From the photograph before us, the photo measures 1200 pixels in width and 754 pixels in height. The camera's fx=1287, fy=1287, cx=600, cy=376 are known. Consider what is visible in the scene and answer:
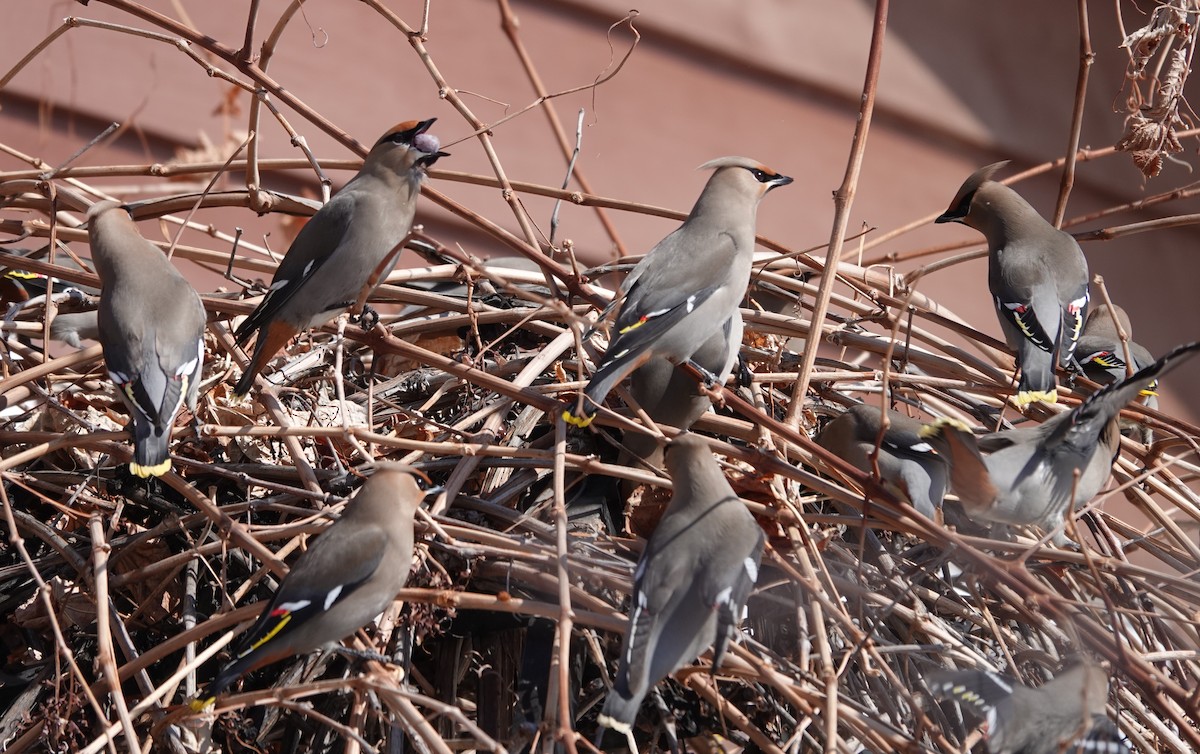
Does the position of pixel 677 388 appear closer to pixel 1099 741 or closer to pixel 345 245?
pixel 345 245

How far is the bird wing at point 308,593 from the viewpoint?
2209mm

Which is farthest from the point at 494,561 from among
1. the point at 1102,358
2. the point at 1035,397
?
the point at 1102,358

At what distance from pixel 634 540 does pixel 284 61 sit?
342 cm

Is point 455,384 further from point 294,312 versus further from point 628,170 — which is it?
point 628,170

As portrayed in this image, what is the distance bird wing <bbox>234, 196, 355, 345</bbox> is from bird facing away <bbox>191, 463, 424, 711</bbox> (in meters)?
0.80

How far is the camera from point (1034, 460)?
2793mm

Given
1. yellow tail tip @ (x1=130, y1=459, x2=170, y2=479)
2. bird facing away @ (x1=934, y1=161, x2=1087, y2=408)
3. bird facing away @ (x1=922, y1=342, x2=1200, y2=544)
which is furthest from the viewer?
bird facing away @ (x1=934, y1=161, x2=1087, y2=408)

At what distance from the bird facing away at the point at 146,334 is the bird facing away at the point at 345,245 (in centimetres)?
14

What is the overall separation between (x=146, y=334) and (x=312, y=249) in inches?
19.1

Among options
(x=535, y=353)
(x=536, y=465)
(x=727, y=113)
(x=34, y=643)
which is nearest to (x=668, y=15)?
(x=727, y=113)

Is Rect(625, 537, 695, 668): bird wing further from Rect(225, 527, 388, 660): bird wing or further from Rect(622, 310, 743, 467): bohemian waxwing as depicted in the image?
Rect(622, 310, 743, 467): bohemian waxwing

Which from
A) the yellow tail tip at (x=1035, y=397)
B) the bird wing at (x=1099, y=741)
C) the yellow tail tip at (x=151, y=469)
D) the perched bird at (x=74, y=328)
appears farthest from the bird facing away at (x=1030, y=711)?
the perched bird at (x=74, y=328)

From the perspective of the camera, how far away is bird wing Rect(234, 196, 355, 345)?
116 inches

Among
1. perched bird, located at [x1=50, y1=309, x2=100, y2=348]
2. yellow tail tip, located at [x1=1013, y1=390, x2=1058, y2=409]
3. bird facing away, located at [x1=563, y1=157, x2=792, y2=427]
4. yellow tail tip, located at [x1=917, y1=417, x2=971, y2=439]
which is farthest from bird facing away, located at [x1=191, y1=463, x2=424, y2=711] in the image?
perched bird, located at [x1=50, y1=309, x2=100, y2=348]
